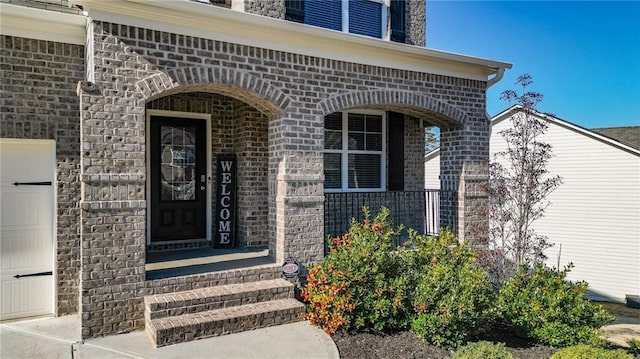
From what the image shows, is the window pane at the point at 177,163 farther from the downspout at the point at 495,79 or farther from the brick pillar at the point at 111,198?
the downspout at the point at 495,79

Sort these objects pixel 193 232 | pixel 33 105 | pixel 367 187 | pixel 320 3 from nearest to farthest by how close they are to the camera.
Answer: pixel 33 105 → pixel 193 232 → pixel 320 3 → pixel 367 187

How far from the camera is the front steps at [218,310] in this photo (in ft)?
14.9

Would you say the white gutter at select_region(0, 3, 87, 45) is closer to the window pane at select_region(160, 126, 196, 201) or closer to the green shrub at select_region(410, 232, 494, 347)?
the window pane at select_region(160, 126, 196, 201)

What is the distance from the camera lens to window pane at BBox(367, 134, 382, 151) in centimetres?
865

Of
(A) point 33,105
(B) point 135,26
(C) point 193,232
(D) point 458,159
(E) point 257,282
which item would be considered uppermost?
(B) point 135,26

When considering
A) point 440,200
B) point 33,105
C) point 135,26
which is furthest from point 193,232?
point 440,200

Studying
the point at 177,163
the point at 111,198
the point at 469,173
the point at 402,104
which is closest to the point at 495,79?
the point at 469,173

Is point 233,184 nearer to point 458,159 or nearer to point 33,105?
point 33,105

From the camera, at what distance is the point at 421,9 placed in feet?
29.5

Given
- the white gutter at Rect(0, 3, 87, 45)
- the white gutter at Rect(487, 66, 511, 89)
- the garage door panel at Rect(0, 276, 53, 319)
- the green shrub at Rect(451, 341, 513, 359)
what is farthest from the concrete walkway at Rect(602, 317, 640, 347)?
the white gutter at Rect(0, 3, 87, 45)

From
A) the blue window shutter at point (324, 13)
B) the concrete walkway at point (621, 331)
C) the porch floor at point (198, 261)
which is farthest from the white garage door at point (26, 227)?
the concrete walkway at point (621, 331)

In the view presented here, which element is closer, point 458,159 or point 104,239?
point 104,239

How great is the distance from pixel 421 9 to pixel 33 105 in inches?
294

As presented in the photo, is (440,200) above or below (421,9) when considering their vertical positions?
below
